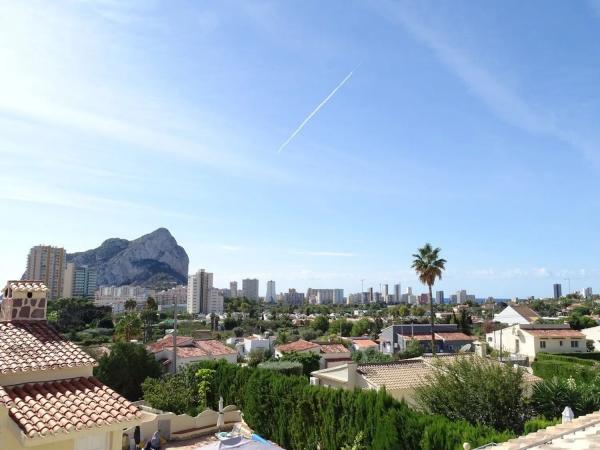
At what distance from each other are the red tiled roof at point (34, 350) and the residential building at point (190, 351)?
111 ft

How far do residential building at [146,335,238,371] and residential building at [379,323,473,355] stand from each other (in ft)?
79.2

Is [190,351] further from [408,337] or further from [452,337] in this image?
[452,337]

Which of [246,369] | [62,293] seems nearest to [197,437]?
[246,369]

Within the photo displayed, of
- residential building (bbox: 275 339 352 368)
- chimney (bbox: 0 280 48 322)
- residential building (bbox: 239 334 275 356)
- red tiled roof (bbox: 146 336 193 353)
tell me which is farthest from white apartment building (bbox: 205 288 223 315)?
chimney (bbox: 0 280 48 322)

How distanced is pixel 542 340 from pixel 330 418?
45362 mm

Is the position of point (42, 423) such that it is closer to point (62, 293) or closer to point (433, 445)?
point (433, 445)

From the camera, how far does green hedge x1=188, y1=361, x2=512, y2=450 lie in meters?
13.8

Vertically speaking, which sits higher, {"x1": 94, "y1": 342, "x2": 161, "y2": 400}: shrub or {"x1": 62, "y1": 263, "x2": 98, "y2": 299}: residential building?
{"x1": 62, "y1": 263, "x2": 98, "y2": 299}: residential building

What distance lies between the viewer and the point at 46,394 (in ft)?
28.6

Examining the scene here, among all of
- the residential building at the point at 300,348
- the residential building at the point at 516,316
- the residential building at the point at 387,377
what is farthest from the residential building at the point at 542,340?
the residential building at the point at 387,377

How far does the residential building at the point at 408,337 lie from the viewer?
6354 cm

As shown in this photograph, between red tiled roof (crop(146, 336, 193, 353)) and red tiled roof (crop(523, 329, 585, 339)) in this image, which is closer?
red tiled roof (crop(146, 336, 193, 353))

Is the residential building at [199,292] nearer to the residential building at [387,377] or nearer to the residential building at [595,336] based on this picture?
the residential building at [595,336]

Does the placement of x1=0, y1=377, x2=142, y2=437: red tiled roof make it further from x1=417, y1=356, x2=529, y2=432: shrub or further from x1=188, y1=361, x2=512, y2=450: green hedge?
x1=417, y1=356, x2=529, y2=432: shrub
